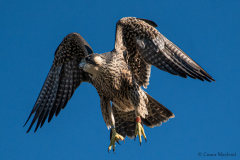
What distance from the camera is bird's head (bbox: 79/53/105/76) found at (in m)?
9.18

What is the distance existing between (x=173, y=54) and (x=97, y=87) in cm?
178

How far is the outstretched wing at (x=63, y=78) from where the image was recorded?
1030 cm

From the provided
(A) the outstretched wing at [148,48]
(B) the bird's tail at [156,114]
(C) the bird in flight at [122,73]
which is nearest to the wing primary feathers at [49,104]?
(C) the bird in flight at [122,73]

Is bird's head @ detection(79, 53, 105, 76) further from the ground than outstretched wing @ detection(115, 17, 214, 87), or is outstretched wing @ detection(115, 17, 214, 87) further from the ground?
outstretched wing @ detection(115, 17, 214, 87)

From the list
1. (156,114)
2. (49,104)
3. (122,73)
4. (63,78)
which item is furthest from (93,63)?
(156,114)

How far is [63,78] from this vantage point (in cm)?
Result: 1072

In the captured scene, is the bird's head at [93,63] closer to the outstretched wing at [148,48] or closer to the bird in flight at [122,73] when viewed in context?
the bird in flight at [122,73]

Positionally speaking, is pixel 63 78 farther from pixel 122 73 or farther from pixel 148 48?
pixel 148 48

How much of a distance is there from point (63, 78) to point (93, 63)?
176 cm

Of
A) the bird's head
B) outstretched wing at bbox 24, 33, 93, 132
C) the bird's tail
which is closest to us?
the bird's head

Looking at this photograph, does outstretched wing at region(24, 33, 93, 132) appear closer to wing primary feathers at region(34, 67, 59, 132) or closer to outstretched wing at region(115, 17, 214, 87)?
wing primary feathers at region(34, 67, 59, 132)

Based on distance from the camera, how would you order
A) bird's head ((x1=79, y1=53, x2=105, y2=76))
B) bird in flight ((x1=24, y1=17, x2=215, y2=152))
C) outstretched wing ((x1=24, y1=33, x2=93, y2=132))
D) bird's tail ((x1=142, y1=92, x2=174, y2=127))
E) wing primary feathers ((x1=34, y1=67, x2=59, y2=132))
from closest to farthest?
1. bird's head ((x1=79, y1=53, x2=105, y2=76))
2. bird in flight ((x1=24, y1=17, x2=215, y2=152))
3. wing primary feathers ((x1=34, y1=67, x2=59, y2=132))
4. outstretched wing ((x1=24, y1=33, x2=93, y2=132))
5. bird's tail ((x1=142, y1=92, x2=174, y2=127))

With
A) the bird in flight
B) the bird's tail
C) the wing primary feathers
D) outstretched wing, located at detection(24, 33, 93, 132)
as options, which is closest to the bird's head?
the bird in flight

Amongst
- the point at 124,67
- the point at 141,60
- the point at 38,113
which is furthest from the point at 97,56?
the point at 38,113
